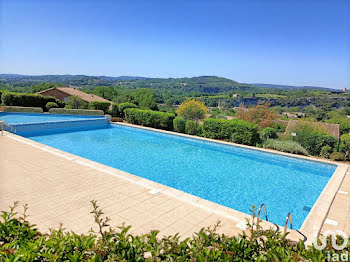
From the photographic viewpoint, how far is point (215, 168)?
29.8ft

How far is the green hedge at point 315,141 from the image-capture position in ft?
34.3

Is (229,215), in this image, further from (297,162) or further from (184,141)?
(184,141)

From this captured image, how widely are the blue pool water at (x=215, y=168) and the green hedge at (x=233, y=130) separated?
2.99 ft

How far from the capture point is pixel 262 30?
18828 millimetres

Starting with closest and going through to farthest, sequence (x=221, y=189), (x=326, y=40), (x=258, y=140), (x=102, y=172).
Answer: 1. (x=102, y=172)
2. (x=221, y=189)
3. (x=258, y=140)
4. (x=326, y=40)

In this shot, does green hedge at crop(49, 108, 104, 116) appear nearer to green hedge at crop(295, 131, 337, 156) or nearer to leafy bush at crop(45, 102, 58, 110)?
leafy bush at crop(45, 102, 58, 110)

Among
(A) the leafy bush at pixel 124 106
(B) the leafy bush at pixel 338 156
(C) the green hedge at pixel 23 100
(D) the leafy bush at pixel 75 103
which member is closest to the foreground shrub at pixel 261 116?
(B) the leafy bush at pixel 338 156

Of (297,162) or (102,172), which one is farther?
(297,162)

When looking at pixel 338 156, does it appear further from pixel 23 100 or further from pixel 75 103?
Answer: pixel 23 100

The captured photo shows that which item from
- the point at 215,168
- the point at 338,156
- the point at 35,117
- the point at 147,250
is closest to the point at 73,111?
the point at 35,117

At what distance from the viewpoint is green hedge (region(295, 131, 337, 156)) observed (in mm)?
10448

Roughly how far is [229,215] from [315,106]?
70084 mm

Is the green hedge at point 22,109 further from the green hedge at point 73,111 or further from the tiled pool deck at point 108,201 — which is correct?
the tiled pool deck at point 108,201

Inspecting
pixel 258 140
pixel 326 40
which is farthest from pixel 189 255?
pixel 326 40
